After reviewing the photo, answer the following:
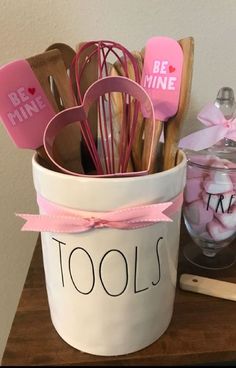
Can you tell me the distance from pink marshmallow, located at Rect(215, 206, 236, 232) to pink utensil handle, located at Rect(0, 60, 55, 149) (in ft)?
0.84

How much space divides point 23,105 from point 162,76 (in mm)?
127

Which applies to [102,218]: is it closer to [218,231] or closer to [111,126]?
[111,126]

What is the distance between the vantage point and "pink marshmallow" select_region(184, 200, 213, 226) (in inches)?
19.9

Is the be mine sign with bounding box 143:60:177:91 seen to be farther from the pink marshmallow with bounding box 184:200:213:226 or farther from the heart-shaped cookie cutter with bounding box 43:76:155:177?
the pink marshmallow with bounding box 184:200:213:226

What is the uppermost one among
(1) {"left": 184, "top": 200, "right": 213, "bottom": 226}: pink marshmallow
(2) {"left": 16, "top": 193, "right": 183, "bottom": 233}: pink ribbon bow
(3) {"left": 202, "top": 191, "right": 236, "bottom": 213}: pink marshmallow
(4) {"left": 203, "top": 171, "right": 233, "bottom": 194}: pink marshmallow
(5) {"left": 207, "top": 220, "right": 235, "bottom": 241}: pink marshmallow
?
(2) {"left": 16, "top": 193, "right": 183, "bottom": 233}: pink ribbon bow

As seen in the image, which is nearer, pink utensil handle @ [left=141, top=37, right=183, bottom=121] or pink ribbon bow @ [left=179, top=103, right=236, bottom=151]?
pink utensil handle @ [left=141, top=37, right=183, bottom=121]

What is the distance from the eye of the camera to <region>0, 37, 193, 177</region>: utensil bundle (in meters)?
0.33

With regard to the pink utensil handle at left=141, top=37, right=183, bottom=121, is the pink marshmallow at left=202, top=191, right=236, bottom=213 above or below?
below

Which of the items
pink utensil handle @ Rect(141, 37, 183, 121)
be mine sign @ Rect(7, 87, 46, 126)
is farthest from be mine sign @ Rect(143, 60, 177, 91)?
be mine sign @ Rect(7, 87, 46, 126)

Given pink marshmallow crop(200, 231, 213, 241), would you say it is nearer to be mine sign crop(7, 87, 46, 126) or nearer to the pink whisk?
the pink whisk

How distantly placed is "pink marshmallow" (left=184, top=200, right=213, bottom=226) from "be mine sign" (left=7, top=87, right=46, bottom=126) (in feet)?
0.82

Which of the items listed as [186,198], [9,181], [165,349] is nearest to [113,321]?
[165,349]

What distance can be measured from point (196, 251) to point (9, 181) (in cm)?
31

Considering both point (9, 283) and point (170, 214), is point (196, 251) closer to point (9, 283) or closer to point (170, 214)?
point (170, 214)
